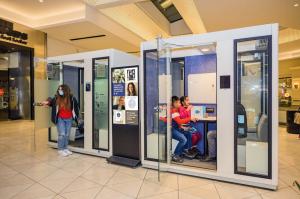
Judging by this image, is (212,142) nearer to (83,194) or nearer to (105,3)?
(83,194)

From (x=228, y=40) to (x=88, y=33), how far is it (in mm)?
6759

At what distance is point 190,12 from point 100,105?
462 centimetres

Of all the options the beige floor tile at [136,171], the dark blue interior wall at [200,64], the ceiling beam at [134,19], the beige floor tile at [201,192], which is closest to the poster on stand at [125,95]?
the beige floor tile at [136,171]

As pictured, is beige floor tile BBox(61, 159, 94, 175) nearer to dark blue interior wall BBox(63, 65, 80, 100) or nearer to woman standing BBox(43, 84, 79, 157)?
woman standing BBox(43, 84, 79, 157)

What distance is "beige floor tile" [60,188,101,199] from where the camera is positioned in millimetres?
2953

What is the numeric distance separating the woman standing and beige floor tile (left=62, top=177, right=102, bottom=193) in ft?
5.23

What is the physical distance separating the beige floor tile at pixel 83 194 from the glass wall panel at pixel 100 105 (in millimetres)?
1552

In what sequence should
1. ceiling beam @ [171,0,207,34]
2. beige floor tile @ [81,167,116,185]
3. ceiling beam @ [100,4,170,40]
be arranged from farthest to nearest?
1. ceiling beam @ [100,4,170,40]
2. ceiling beam @ [171,0,207,34]
3. beige floor tile @ [81,167,116,185]

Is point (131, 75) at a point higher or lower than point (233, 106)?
higher

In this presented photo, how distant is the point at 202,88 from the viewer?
482cm

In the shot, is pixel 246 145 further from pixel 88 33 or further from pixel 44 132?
pixel 88 33

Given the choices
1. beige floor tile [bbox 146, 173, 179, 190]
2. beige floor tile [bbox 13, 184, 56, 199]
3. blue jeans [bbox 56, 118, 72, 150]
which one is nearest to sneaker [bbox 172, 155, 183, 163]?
beige floor tile [bbox 146, 173, 179, 190]

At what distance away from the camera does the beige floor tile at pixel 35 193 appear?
298 centimetres

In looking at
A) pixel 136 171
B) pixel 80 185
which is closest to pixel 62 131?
pixel 80 185
